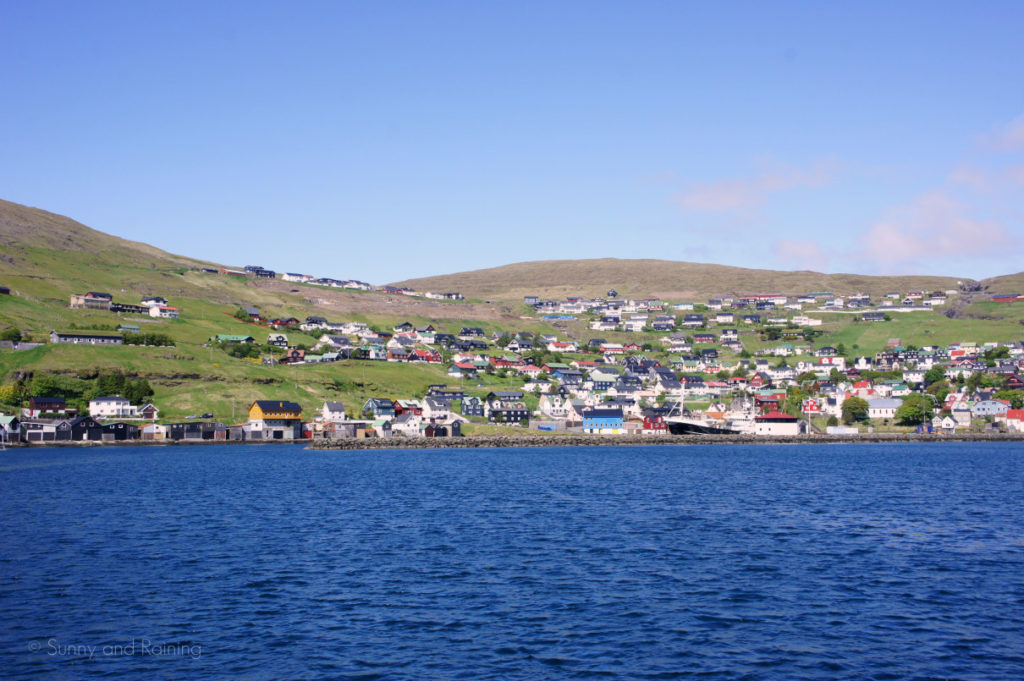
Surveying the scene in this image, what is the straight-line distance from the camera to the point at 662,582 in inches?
1056

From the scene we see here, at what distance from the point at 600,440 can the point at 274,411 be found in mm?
43982

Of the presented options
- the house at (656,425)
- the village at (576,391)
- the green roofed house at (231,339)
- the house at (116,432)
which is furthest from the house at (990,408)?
the green roofed house at (231,339)

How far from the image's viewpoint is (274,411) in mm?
112562

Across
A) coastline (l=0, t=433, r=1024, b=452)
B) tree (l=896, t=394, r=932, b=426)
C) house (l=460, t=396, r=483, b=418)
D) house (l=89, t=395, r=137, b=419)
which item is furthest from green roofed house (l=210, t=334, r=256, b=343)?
tree (l=896, t=394, r=932, b=426)

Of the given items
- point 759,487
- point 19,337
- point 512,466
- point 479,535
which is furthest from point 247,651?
point 19,337

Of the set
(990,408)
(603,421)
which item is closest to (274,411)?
(603,421)

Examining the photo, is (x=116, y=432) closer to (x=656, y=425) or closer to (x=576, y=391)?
(x=656, y=425)

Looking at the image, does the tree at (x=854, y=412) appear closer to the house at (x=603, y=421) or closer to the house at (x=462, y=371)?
the house at (x=603, y=421)

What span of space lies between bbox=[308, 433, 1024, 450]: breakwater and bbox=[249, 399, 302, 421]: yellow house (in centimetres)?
601

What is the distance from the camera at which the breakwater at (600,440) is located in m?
106

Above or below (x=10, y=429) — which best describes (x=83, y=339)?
above

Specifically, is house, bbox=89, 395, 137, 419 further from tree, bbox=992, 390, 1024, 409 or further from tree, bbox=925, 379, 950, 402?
tree, bbox=992, 390, 1024, 409

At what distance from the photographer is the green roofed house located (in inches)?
5875

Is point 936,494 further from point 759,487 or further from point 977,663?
point 977,663
